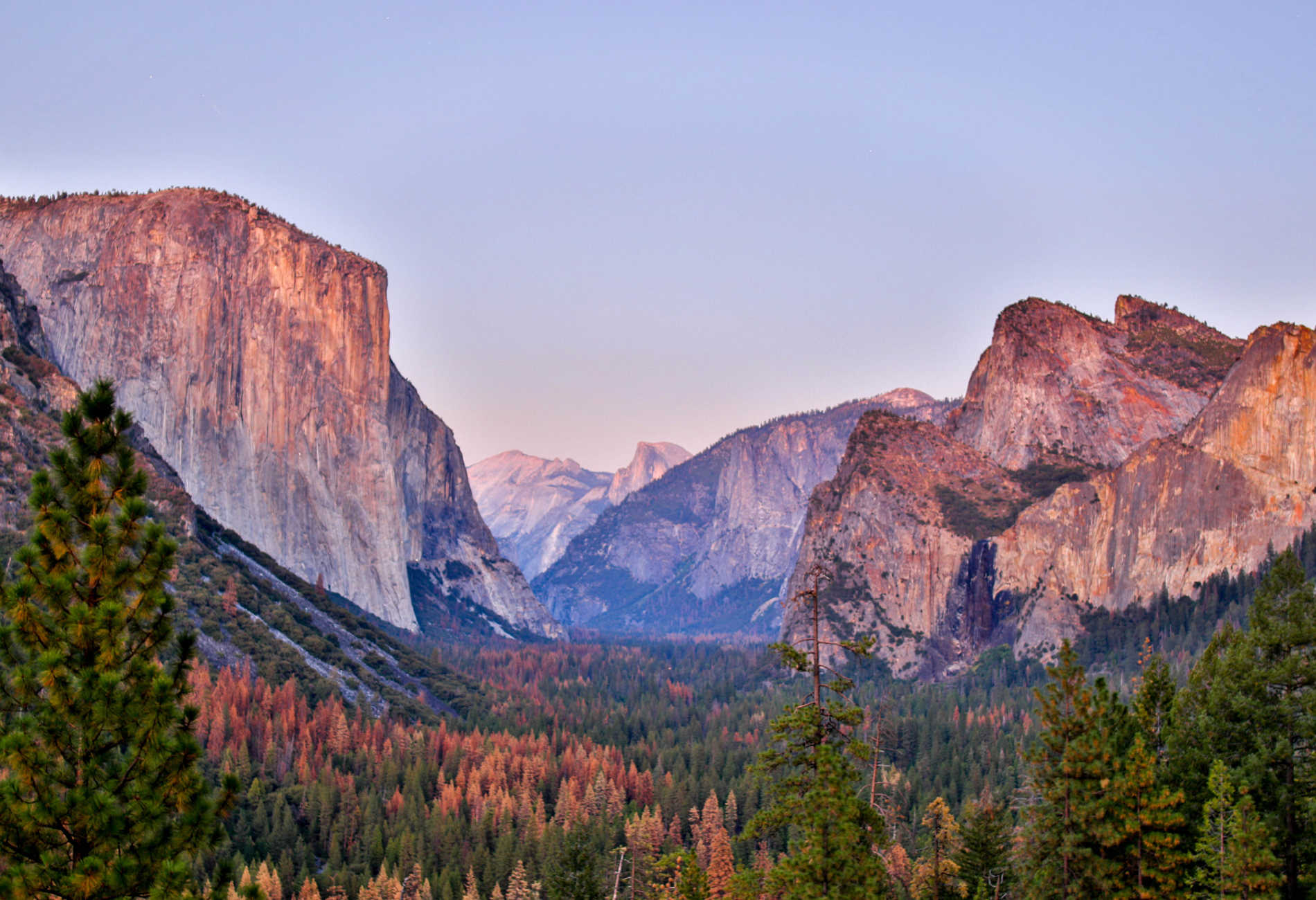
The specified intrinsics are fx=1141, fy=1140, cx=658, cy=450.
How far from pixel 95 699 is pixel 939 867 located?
41.4 metres

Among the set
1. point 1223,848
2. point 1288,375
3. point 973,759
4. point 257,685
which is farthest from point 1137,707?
point 1288,375

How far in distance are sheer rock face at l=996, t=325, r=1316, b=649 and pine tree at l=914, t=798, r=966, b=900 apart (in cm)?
11042

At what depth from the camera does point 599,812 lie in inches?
3632

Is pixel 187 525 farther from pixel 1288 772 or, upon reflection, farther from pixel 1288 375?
pixel 1288 375

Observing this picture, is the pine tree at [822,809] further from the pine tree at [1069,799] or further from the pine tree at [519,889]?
the pine tree at [519,889]

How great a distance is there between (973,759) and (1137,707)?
7517 centimetres

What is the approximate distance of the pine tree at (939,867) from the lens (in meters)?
49.5

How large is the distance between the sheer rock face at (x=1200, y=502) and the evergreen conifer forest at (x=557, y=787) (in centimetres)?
7227

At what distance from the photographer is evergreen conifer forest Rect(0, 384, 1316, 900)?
1919 centimetres

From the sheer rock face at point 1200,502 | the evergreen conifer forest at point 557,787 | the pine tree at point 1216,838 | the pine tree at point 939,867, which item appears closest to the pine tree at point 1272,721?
the evergreen conifer forest at point 557,787

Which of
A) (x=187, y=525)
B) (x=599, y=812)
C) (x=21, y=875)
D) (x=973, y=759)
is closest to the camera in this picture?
(x=21, y=875)

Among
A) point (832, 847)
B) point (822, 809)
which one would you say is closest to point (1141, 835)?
point (832, 847)

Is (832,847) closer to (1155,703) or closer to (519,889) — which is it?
(1155,703)

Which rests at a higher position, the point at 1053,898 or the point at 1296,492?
the point at 1296,492
